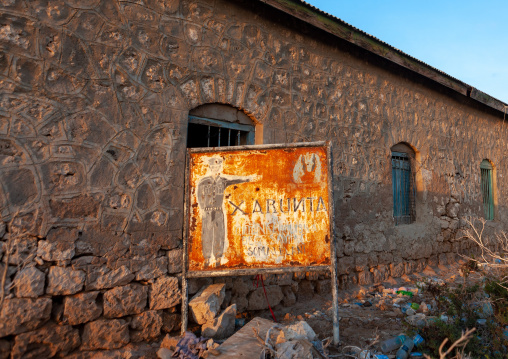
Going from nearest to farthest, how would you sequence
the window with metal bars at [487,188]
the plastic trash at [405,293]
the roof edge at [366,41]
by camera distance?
1. the roof edge at [366,41]
2. the plastic trash at [405,293]
3. the window with metal bars at [487,188]

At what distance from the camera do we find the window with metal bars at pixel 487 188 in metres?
7.88

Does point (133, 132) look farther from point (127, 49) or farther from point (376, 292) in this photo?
point (376, 292)

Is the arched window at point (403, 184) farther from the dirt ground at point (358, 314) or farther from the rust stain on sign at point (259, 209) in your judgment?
the rust stain on sign at point (259, 209)

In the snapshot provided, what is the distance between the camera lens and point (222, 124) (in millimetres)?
3828

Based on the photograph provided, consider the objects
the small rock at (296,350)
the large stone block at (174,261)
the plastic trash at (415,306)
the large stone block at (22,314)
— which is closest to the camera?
the small rock at (296,350)

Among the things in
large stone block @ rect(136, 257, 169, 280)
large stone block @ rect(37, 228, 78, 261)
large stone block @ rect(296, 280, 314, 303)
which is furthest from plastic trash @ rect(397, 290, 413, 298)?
large stone block @ rect(37, 228, 78, 261)

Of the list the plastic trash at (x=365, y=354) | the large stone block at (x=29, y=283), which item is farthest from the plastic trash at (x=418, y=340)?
the large stone block at (x=29, y=283)

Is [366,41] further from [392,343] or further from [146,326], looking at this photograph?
[146,326]

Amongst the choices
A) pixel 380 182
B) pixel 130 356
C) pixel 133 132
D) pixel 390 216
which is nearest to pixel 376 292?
pixel 390 216

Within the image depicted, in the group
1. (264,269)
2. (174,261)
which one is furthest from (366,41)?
(174,261)

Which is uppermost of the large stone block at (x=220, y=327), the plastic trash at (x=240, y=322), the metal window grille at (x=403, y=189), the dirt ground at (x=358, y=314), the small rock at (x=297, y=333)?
the metal window grille at (x=403, y=189)

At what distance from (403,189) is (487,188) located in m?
3.75

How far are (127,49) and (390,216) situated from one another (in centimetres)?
467

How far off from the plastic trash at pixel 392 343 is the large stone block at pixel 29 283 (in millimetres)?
3030
